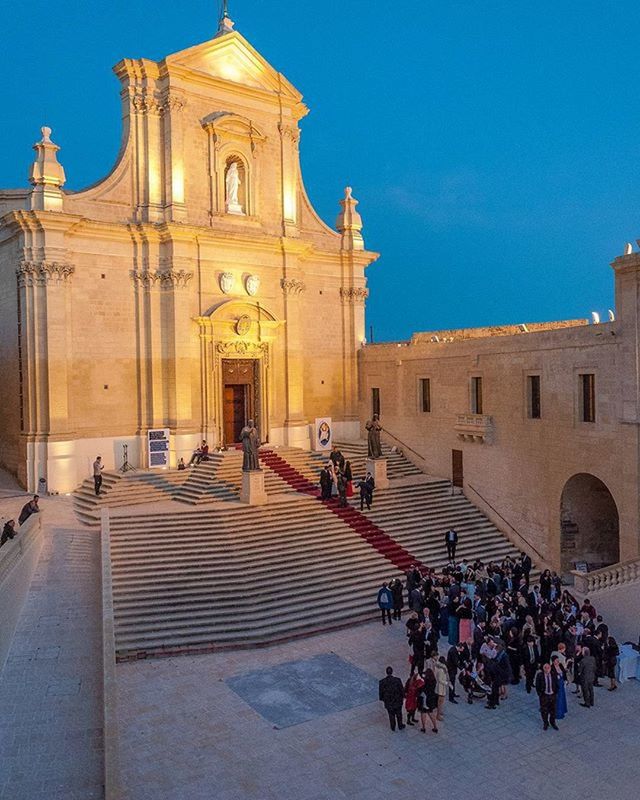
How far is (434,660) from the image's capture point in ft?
42.3

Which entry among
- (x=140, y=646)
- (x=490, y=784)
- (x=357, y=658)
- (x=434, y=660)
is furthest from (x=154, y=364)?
(x=490, y=784)

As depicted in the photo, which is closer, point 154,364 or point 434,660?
point 434,660

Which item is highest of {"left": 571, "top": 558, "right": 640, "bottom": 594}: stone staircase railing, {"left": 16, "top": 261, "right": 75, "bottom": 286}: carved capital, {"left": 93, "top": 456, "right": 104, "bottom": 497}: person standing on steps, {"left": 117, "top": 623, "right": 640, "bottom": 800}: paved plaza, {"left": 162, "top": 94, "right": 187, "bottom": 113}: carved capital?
{"left": 162, "top": 94, "right": 187, "bottom": 113}: carved capital

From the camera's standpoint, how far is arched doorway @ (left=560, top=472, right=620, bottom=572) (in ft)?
75.0

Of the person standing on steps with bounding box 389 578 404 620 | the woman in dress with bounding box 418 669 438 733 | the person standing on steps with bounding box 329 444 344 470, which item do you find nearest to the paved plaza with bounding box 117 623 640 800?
the woman in dress with bounding box 418 669 438 733

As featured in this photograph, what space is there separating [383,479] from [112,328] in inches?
465

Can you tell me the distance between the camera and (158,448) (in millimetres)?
26688

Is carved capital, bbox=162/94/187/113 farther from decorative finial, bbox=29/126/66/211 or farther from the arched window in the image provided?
decorative finial, bbox=29/126/66/211

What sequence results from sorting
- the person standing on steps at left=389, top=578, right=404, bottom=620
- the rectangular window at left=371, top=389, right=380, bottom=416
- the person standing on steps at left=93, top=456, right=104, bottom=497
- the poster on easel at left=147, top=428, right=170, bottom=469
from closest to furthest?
the person standing on steps at left=389, top=578, right=404, bottom=620 < the person standing on steps at left=93, top=456, right=104, bottom=497 < the poster on easel at left=147, top=428, right=170, bottom=469 < the rectangular window at left=371, top=389, right=380, bottom=416

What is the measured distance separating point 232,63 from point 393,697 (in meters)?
25.8

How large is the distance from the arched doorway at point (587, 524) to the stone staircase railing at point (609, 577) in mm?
4009

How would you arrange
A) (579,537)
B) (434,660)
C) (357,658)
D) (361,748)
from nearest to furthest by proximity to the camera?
1. (361,748)
2. (434,660)
3. (357,658)
4. (579,537)

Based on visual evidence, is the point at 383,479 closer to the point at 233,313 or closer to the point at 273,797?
the point at 233,313

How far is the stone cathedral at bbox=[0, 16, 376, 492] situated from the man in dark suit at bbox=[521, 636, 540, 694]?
16668 mm
